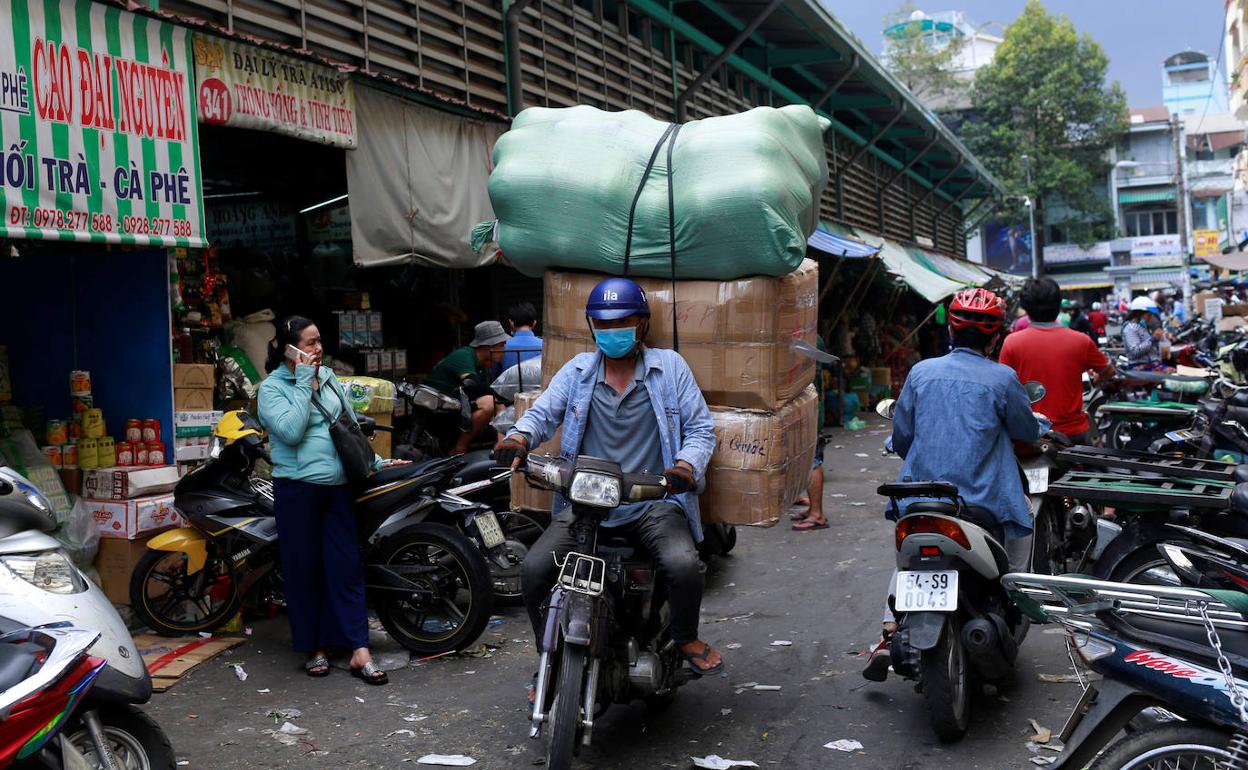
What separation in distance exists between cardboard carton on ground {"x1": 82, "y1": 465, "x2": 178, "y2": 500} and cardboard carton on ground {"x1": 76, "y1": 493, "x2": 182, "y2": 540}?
0.04 metres

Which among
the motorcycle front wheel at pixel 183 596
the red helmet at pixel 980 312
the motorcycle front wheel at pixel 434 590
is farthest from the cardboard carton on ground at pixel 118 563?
the red helmet at pixel 980 312

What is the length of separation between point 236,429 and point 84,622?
2.93m

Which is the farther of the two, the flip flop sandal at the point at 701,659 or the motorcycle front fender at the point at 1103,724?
the flip flop sandal at the point at 701,659

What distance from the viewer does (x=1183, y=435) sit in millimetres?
7664

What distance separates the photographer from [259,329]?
8.49m

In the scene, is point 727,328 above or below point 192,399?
above

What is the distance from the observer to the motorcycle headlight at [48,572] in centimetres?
369

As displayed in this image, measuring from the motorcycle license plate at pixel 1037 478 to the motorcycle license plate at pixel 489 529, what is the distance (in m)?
2.91


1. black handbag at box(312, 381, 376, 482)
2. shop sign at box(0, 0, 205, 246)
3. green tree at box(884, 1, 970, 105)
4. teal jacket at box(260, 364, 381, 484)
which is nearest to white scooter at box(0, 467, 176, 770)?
teal jacket at box(260, 364, 381, 484)

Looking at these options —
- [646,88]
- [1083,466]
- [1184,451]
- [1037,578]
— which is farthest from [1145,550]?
[646,88]

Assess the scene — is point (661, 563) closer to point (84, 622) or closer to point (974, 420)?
point (974, 420)

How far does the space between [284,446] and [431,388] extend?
8.68ft

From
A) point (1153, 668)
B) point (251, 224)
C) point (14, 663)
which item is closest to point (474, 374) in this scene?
point (251, 224)

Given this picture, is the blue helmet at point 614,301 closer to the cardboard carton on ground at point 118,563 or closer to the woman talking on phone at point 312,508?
the woman talking on phone at point 312,508
